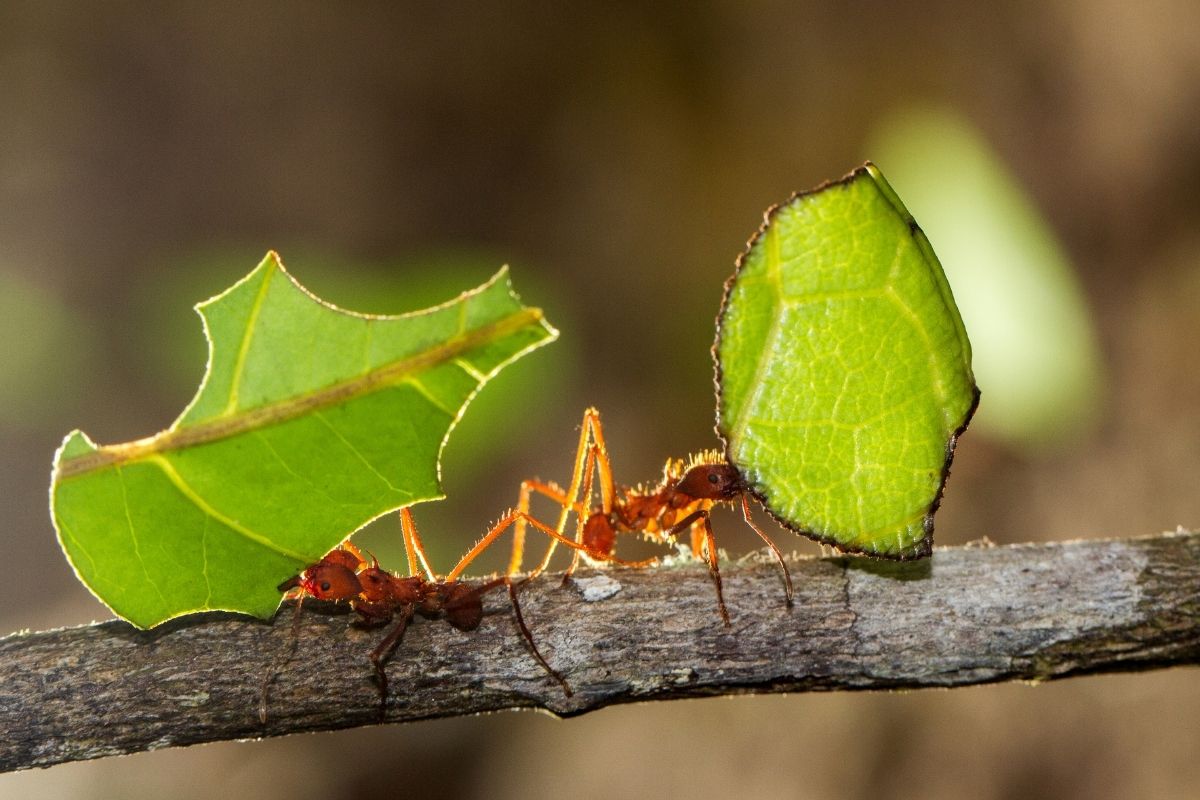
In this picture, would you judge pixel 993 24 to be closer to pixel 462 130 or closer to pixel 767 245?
pixel 462 130

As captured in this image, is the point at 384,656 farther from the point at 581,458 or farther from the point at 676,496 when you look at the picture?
the point at 676,496

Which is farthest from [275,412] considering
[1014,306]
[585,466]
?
[1014,306]

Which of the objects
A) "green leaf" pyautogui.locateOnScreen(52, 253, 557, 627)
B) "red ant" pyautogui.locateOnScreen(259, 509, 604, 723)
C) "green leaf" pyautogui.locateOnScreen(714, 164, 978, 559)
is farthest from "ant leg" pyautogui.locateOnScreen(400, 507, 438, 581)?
"green leaf" pyautogui.locateOnScreen(714, 164, 978, 559)

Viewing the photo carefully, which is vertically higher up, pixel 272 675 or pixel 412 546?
pixel 412 546

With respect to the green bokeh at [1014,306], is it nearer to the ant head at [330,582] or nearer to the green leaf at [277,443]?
the ant head at [330,582]

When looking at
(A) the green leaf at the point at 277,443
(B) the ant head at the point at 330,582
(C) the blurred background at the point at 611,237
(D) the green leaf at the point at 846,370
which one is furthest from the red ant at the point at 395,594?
(C) the blurred background at the point at 611,237

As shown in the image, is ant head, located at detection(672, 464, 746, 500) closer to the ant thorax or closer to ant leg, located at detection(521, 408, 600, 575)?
the ant thorax

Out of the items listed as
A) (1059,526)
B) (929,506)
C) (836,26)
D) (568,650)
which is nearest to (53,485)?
(568,650)
